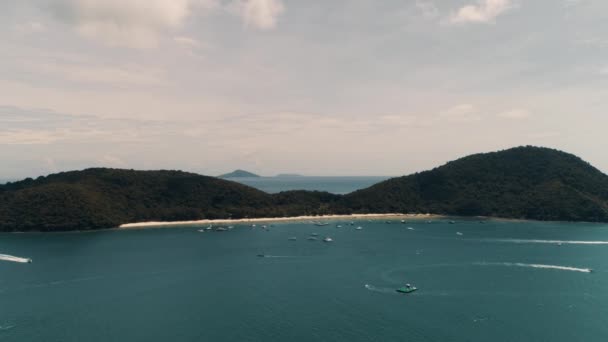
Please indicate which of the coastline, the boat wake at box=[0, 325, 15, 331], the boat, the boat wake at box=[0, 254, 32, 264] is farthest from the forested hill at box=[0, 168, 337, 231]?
the boat

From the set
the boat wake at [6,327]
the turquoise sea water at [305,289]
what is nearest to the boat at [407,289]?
the turquoise sea water at [305,289]

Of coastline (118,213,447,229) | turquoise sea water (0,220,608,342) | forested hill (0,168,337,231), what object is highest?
forested hill (0,168,337,231)

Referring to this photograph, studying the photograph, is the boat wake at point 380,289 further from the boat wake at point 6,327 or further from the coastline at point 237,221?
the coastline at point 237,221

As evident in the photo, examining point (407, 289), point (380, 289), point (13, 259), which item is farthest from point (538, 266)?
point (13, 259)

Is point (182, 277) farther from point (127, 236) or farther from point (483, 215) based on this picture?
point (483, 215)

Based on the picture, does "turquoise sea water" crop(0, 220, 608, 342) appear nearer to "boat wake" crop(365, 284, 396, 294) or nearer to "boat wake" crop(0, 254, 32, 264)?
"boat wake" crop(365, 284, 396, 294)

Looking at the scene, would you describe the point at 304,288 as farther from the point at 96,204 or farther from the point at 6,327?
the point at 96,204

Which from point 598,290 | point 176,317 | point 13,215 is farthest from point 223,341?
point 13,215
